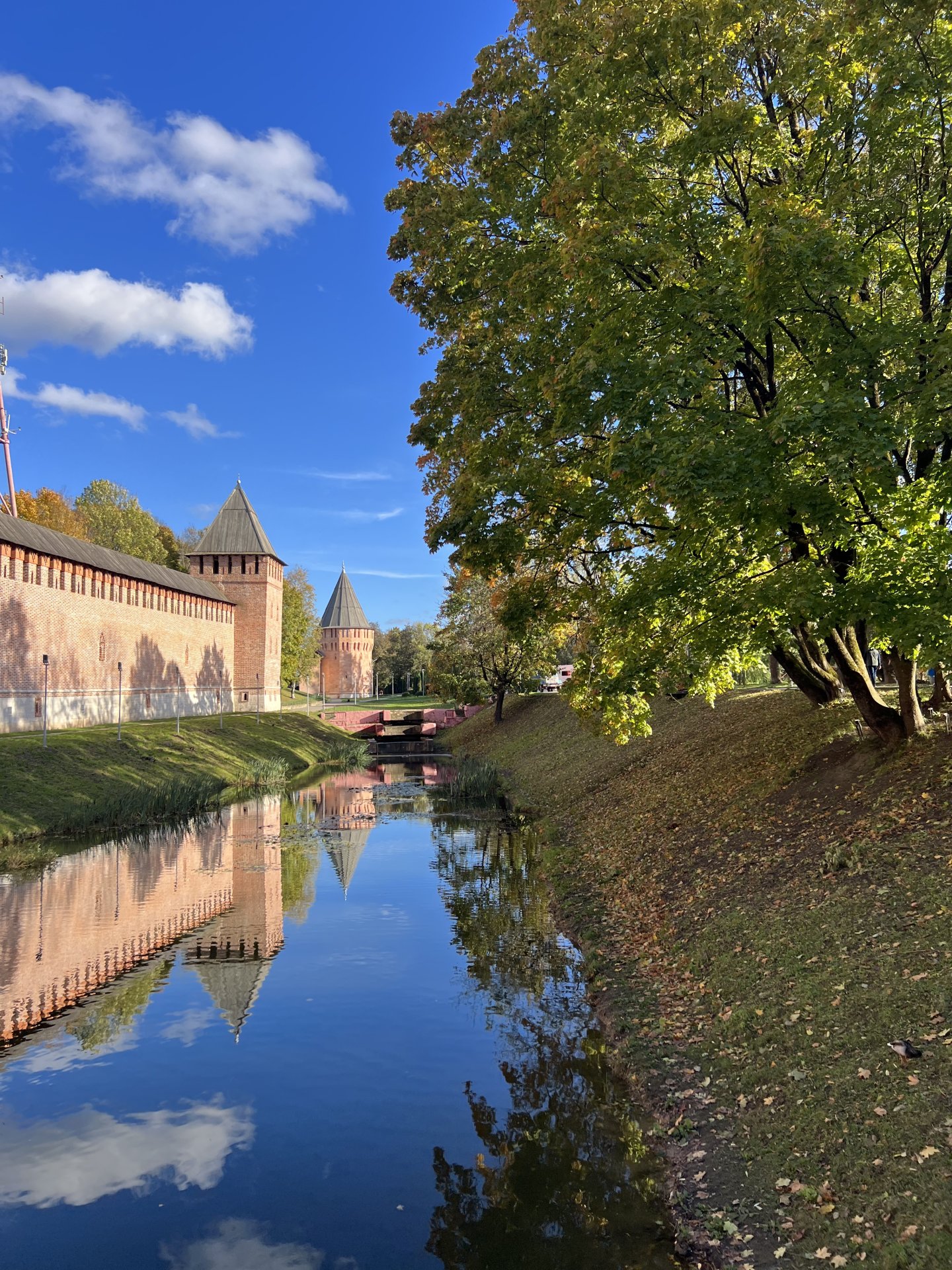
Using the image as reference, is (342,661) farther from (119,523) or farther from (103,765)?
(103,765)

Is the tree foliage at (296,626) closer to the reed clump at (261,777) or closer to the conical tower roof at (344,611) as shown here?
the conical tower roof at (344,611)

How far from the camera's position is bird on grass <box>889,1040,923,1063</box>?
5609 mm

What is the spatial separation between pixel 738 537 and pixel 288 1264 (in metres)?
9.11

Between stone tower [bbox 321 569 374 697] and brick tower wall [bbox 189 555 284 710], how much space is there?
32.4m

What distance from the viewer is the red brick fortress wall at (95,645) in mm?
30297

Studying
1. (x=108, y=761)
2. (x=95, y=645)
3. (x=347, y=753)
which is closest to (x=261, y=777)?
(x=108, y=761)

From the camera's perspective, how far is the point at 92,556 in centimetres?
3719

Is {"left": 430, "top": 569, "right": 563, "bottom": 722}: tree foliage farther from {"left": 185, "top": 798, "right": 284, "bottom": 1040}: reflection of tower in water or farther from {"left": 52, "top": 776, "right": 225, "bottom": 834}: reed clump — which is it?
{"left": 185, "top": 798, "right": 284, "bottom": 1040}: reflection of tower in water

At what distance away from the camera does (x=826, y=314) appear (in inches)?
329

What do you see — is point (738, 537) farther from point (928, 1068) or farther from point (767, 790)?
point (928, 1068)

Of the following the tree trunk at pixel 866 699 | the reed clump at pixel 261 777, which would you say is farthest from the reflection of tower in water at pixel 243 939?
the reed clump at pixel 261 777

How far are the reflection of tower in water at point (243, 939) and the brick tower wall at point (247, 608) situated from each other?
36967mm

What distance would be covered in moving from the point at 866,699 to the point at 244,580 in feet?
160

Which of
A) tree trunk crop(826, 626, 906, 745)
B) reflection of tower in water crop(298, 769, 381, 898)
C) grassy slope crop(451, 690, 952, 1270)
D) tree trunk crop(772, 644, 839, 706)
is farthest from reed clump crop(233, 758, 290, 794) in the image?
tree trunk crop(826, 626, 906, 745)
